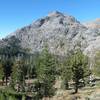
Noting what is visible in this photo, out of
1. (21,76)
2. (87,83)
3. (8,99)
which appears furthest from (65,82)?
(8,99)

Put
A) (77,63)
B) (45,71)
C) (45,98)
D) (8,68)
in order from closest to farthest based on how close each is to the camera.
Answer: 1. (45,98)
2. (77,63)
3. (45,71)
4. (8,68)

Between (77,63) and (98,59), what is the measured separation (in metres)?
11.9

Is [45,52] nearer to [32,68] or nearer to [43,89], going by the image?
[43,89]

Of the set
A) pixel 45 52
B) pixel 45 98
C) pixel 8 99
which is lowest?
Result: pixel 45 98

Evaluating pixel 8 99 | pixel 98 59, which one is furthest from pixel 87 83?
pixel 8 99

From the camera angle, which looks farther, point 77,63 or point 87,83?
point 87,83

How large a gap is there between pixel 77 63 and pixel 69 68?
9.79 ft

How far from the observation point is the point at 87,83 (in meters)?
101

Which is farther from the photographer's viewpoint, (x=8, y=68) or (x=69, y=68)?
(x=8, y=68)

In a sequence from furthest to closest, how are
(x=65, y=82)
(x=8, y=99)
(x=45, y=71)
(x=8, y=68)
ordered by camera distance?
(x=8, y=68) < (x=65, y=82) < (x=45, y=71) < (x=8, y=99)

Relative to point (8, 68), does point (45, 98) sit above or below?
below

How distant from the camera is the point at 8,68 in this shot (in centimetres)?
12681

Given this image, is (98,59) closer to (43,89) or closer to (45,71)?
(45,71)

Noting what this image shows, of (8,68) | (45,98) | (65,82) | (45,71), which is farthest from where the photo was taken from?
(8,68)
